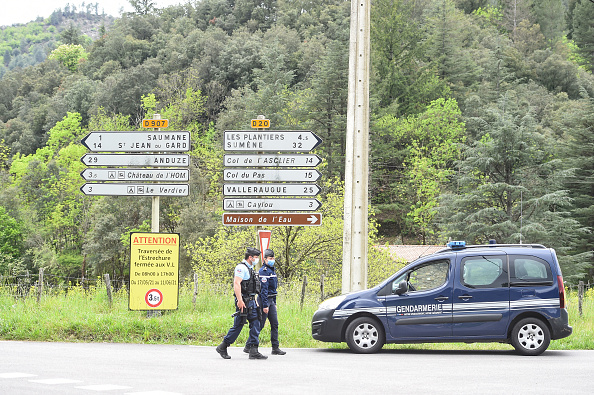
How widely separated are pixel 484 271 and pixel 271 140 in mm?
5715

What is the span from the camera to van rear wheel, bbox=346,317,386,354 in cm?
1194

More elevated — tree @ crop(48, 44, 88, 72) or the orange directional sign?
tree @ crop(48, 44, 88, 72)

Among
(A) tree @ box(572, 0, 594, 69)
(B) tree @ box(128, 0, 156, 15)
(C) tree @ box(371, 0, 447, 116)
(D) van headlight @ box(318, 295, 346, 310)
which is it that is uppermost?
(B) tree @ box(128, 0, 156, 15)

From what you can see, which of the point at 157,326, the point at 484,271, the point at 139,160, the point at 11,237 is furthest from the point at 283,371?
the point at 11,237

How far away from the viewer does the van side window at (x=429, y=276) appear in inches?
475

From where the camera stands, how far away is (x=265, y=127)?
1544 cm

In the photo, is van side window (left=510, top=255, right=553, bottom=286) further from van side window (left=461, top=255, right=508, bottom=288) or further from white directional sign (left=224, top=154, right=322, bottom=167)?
white directional sign (left=224, top=154, right=322, bottom=167)

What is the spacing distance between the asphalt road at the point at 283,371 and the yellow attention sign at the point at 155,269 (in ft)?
7.30

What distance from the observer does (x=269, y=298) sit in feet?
39.0


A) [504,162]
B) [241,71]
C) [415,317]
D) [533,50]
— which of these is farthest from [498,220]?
[533,50]

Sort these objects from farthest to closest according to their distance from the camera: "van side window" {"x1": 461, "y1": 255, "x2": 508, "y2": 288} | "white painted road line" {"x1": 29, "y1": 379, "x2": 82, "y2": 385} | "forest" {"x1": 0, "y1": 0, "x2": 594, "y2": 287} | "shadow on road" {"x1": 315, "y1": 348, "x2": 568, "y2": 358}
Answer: "forest" {"x1": 0, "y1": 0, "x2": 594, "y2": 287} < "shadow on road" {"x1": 315, "y1": 348, "x2": 568, "y2": 358} < "van side window" {"x1": 461, "y1": 255, "x2": 508, "y2": 288} < "white painted road line" {"x1": 29, "y1": 379, "x2": 82, "y2": 385}

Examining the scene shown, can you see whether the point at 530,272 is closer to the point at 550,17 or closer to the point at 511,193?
the point at 511,193

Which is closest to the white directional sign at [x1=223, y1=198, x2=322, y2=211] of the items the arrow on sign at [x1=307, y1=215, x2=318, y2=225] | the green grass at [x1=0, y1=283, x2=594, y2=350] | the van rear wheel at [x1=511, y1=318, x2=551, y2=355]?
the arrow on sign at [x1=307, y1=215, x2=318, y2=225]

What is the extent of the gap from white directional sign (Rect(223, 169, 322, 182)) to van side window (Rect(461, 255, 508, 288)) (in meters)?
4.51
